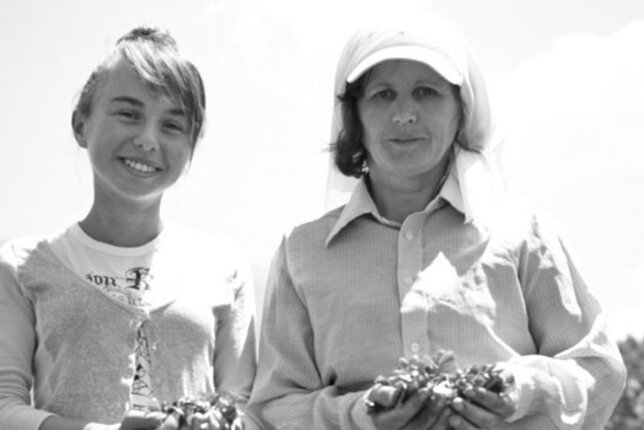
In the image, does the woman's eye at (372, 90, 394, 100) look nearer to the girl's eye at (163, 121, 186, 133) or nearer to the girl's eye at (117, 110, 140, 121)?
the girl's eye at (163, 121, 186, 133)

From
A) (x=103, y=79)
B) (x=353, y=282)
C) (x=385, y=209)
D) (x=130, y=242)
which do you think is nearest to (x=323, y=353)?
(x=353, y=282)

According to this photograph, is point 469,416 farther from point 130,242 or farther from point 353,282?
point 130,242

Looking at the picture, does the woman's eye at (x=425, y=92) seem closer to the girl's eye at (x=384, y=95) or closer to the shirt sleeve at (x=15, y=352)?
the girl's eye at (x=384, y=95)

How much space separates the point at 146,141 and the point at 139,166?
0.11 m

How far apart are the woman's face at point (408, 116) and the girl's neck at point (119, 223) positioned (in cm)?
107

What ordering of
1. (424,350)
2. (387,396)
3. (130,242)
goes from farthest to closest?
(130,242)
(424,350)
(387,396)

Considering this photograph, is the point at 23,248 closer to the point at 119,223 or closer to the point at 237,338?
the point at 119,223

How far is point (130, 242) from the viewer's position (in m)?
4.91

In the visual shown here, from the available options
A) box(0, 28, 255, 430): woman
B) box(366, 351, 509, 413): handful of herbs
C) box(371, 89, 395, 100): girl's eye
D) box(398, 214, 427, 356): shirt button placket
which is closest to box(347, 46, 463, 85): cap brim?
box(371, 89, 395, 100): girl's eye

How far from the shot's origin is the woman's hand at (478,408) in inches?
147

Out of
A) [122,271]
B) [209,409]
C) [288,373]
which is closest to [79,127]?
[122,271]

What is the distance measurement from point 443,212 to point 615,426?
10319 mm

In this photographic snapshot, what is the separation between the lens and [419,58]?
14.0ft

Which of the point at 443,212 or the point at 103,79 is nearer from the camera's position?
the point at 443,212
